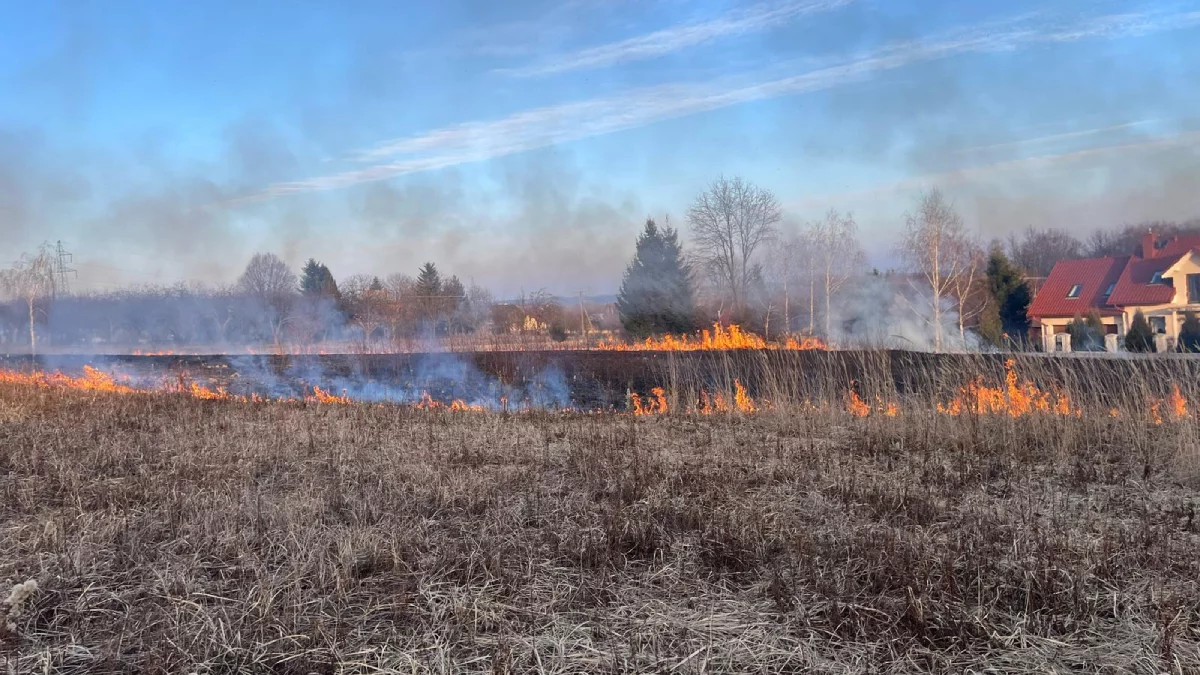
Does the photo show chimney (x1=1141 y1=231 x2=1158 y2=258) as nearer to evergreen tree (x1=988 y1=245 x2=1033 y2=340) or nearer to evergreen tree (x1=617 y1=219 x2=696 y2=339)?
evergreen tree (x1=988 y1=245 x2=1033 y2=340)

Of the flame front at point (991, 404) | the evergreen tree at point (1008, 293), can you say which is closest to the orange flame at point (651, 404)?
the flame front at point (991, 404)

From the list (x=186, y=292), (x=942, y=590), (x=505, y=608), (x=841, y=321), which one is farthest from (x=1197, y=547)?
(x=186, y=292)

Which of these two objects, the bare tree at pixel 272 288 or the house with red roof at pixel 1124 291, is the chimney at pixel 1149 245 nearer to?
the house with red roof at pixel 1124 291

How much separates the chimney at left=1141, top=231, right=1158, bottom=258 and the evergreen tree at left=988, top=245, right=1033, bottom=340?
555cm

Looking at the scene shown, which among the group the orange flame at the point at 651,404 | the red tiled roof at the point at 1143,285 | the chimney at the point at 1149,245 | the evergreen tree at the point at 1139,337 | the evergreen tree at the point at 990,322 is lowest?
the orange flame at the point at 651,404

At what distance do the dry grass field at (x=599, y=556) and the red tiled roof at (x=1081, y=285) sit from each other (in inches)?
972

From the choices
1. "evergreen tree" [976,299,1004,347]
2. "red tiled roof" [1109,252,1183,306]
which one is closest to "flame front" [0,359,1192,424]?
"evergreen tree" [976,299,1004,347]

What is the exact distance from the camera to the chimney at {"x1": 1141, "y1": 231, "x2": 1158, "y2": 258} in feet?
93.3

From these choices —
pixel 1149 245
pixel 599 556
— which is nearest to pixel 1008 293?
pixel 1149 245

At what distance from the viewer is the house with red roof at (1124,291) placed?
24.0 metres

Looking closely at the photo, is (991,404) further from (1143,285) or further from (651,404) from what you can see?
(1143,285)

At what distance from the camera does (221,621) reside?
8.35 ft

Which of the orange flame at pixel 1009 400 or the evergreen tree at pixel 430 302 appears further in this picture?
the evergreen tree at pixel 430 302

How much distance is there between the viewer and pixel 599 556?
3314 millimetres
